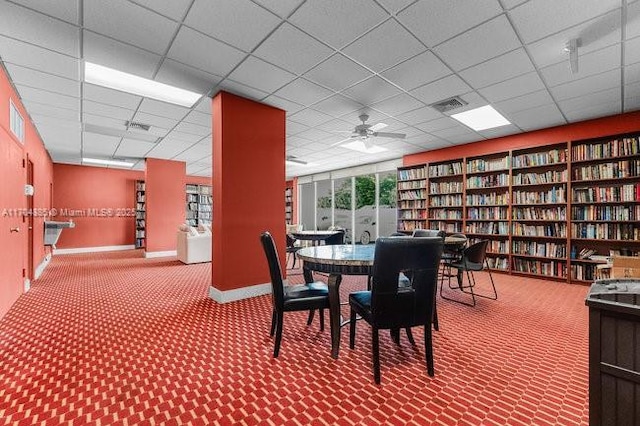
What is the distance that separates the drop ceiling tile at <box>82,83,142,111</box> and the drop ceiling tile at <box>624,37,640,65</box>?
567 centimetres

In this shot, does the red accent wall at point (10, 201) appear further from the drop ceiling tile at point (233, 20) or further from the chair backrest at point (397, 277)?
the chair backrest at point (397, 277)

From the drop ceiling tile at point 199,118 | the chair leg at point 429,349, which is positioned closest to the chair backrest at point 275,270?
the chair leg at point 429,349

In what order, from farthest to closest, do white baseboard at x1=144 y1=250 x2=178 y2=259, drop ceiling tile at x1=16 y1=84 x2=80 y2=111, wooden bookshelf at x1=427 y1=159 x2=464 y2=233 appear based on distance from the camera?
white baseboard at x1=144 y1=250 x2=178 y2=259 → wooden bookshelf at x1=427 y1=159 x2=464 y2=233 → drop ceiling tile at x1=16 y1=84 x2=80 y2=111

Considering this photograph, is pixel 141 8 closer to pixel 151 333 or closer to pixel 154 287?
pixel 151 333

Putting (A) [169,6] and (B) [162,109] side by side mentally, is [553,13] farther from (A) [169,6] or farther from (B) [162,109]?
(B) [162,109]

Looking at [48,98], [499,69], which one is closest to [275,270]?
[499,69]

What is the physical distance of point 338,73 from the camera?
3432 mm

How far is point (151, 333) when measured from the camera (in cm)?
285

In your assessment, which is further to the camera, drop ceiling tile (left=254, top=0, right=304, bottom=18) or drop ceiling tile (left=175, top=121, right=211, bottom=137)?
drop ceiling tile (left=175, top=121, right=211, bottom=137)

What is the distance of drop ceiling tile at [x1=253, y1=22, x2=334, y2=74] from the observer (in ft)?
8.98

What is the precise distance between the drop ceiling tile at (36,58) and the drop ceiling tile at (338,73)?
2.62 metres

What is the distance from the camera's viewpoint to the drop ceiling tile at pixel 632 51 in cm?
281

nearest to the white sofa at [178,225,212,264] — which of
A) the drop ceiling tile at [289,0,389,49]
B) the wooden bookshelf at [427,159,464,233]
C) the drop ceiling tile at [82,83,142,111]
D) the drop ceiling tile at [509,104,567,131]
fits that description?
the drop ceiling tile at [82,83,142,111]

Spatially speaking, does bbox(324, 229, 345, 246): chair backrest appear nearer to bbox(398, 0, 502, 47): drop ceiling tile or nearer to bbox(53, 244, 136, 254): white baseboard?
bbox(398, 0, 502, 47): drop ceiling tile
